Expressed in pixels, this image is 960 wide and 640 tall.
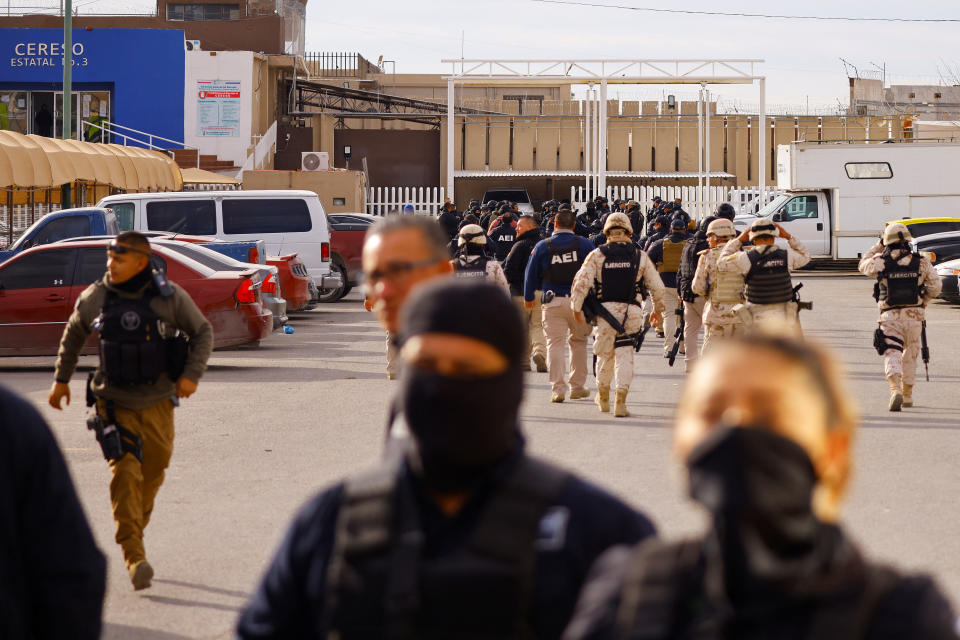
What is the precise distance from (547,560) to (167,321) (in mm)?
5504

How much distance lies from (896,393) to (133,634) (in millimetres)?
8751

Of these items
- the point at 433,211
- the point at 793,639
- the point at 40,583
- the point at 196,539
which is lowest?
the point at 196,539

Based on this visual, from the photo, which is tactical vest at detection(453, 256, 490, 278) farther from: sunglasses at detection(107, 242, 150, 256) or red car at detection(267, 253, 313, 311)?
red car at detection(267, 253, 313, 311)

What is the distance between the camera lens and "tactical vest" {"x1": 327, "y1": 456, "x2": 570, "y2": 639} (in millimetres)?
2268

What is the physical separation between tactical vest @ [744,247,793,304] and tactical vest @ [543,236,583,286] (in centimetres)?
177

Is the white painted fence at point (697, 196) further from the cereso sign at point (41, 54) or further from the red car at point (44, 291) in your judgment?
the red car at point (44, 291)

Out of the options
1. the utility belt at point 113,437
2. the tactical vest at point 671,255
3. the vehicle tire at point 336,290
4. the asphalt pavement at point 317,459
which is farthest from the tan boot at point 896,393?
the vehicle tire at point 336,290

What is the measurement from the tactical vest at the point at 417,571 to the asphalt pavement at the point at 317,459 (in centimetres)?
21

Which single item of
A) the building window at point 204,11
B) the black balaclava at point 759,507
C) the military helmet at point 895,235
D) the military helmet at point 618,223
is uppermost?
the building window at point 204,11

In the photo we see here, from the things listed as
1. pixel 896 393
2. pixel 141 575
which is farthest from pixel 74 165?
pixel 141 575

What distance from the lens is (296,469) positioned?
10070 mm

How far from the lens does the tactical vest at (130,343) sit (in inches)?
290

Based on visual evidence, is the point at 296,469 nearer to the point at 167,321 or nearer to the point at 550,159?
the point at 167,321

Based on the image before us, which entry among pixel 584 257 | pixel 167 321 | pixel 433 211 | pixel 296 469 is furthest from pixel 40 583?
pixel 433 211
